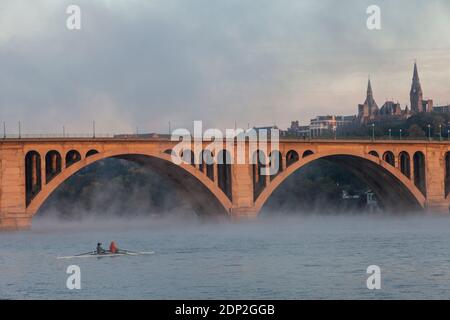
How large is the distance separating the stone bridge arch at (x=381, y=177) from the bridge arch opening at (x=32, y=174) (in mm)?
28274

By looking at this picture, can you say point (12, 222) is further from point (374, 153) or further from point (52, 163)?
point (374, 153)

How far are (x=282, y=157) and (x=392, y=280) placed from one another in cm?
5839

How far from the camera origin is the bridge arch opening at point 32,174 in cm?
10969

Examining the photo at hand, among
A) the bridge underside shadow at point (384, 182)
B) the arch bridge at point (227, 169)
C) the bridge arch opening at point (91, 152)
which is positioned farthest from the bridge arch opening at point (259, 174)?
the bridge arch opening at point (91, 152)

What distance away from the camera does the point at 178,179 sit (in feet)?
406

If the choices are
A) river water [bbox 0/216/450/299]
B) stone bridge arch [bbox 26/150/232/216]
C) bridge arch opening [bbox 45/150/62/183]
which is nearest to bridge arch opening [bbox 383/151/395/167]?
river water [bbox 0/216/450/299]

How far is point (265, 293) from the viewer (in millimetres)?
62438

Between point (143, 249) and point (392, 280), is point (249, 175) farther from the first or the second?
point (392, 280)

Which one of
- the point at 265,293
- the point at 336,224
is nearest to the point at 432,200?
the point at 336,224

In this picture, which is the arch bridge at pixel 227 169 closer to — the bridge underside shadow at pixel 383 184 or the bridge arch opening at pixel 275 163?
the bridge underside shadow at pixel 383 184

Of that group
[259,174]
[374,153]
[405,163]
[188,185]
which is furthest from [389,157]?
[188,185]

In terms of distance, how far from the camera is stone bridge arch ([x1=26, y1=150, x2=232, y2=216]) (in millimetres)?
108375

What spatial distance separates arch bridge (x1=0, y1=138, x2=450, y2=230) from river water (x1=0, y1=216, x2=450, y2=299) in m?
3.10

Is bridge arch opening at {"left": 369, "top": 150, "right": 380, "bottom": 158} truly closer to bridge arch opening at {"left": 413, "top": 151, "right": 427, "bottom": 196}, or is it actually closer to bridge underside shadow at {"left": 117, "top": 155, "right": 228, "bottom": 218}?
bridge arch opening at {"left": 413, "top": 151, "right": 427, "bottom": 196}
